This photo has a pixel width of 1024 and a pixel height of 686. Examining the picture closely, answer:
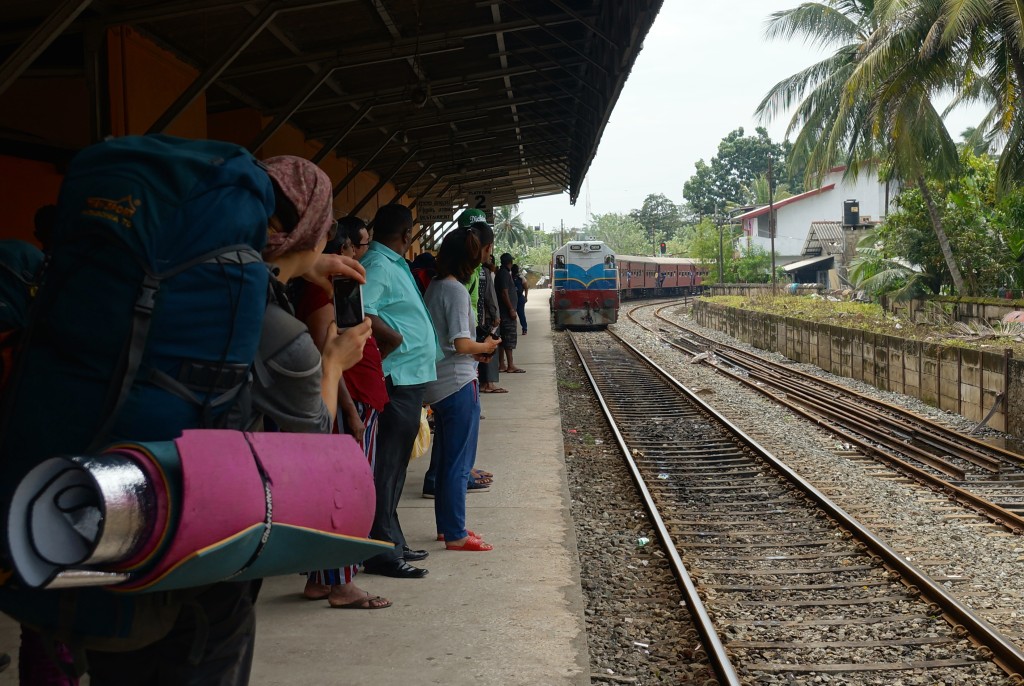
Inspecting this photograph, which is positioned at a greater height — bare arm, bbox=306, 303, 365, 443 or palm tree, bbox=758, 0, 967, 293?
palm tree, bbox=758, 0, 967, 293

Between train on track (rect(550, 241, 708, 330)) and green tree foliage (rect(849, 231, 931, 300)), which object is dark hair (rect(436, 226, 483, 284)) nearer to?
green tree foliage (rect(849, 231, 931, 300))

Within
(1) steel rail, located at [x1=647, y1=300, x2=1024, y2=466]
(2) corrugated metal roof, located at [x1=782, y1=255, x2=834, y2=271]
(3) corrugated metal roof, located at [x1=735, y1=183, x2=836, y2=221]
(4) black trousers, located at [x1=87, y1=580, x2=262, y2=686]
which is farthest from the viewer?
(3) corrugated metal roof, located at [x1=735, y1=183, x2=836, y2=221]

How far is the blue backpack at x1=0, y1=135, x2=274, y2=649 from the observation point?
1.55 metres

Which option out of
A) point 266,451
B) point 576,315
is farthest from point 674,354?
point 266,451

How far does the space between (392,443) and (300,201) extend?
2.52 metres

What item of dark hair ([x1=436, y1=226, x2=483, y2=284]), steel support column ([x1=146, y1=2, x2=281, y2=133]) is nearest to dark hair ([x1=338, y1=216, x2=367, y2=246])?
dark hair ([x1=436, y1=226, x2=483, y2=284])

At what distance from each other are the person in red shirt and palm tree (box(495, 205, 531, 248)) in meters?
60.9

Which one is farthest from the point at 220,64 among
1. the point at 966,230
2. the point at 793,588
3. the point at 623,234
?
the point at 623,234

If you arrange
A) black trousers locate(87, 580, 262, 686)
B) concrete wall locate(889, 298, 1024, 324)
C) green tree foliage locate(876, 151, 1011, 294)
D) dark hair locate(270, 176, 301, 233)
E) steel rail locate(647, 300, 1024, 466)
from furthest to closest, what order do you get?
green tree foliage locate(876, 151, 1011, 294) < concrete wall locate(889, 298, 1024, 324) < steel rail locate(647, 300, 1024, 466) < dark hair locate(270, 176, 301, 233) < black trousers locate(87, 580, 262, 686)

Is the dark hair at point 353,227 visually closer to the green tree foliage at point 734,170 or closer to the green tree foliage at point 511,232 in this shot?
the green tree foliage at point 511,232

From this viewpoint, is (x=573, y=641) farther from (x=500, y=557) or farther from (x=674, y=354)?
(x=674, y=354)

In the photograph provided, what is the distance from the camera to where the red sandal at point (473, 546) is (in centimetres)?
503

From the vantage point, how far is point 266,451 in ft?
5.18

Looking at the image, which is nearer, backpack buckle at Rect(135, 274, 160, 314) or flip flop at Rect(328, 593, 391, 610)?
backpack buckle at Rect(135, 274, 160, 314)
